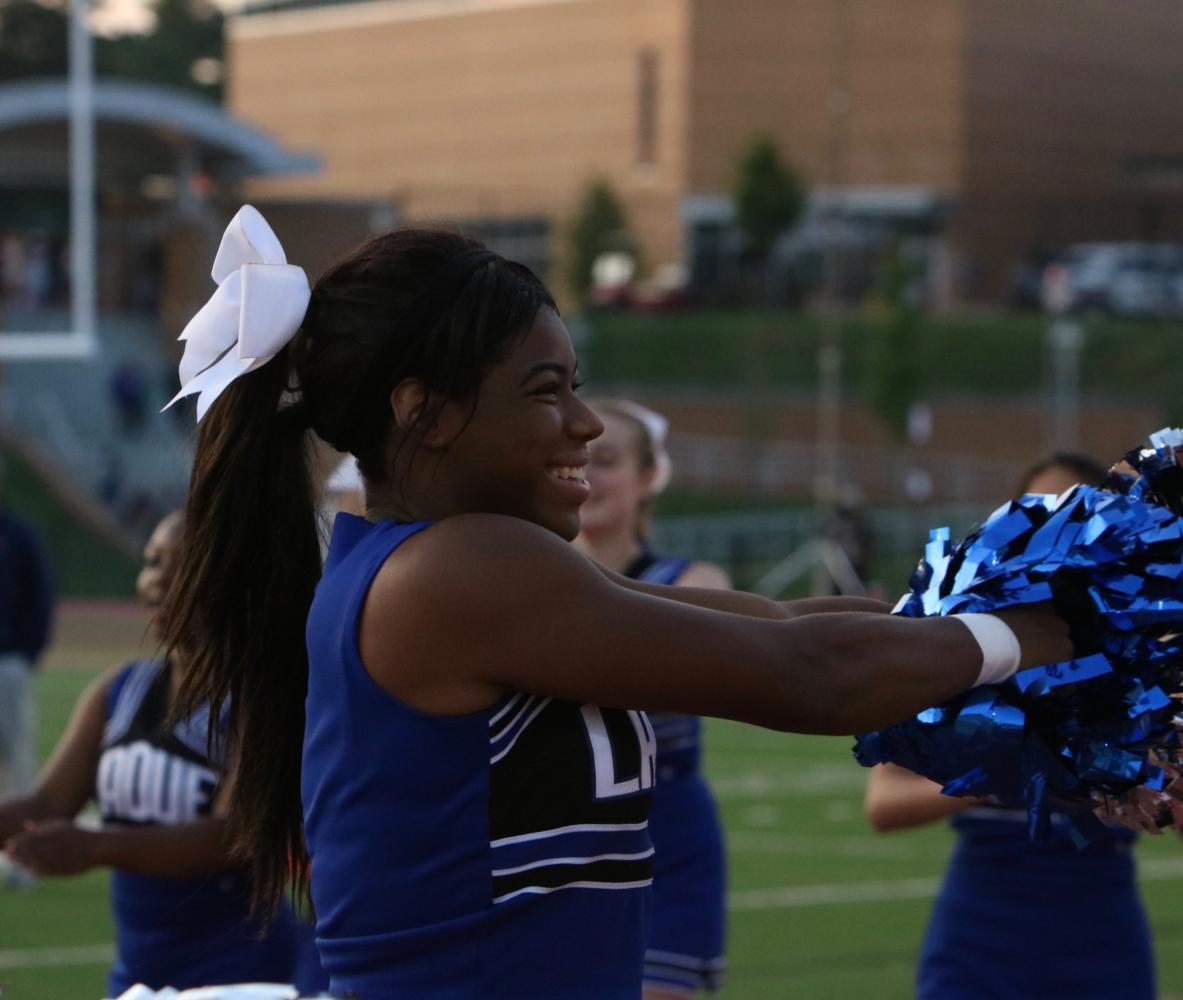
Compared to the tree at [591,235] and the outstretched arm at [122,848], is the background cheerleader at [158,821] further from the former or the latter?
the tree at [591,235]

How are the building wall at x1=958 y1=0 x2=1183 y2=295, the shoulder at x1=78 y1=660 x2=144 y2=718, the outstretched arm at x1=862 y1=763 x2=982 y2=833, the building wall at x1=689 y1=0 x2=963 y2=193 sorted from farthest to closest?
the building wall at x1=689 y1=0 x2=963 y2=193 → the building wall at x1=958 y1=0 x2=1183 y2=295 → the shoulder at x1=78 y1=660 x2=144 y2=718 → the outstretched arm at x1=862 y1=763 x2=982 y2=833

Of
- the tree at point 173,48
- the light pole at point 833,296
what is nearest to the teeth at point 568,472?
the light pole at point 833,296

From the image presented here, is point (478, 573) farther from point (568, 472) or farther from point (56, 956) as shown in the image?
point (56, 956)

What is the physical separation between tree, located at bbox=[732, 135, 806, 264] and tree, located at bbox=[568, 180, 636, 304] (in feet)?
7.46

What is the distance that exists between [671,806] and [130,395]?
21.0m

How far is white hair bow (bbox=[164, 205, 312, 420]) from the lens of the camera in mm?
2020

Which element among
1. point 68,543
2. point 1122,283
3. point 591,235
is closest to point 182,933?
point 68,543

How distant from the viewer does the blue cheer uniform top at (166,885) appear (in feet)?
11.8

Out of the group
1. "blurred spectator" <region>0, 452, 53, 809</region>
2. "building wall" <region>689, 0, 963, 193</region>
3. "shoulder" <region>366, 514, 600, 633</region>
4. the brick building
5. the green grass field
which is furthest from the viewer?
"building wall" <region>689, 0, 963, 193</region>

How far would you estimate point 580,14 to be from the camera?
41.5m

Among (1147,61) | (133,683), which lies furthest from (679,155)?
(133,683)

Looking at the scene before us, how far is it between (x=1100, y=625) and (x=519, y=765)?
1.87 ft

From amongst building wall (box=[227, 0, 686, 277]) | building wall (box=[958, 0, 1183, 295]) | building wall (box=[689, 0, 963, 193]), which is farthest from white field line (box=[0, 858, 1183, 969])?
building wall (box=[958, 0, 1183, 295])

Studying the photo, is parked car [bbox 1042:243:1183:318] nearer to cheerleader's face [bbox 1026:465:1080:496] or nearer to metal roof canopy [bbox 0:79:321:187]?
metal roof canopy [bbox 0:79:321:187]
